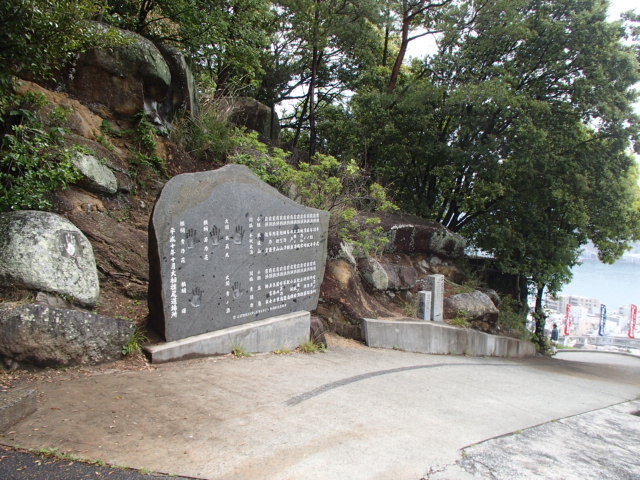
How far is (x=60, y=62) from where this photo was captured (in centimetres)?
718

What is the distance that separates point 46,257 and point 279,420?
9.47ft

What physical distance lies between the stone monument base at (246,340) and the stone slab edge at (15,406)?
4.49 feet

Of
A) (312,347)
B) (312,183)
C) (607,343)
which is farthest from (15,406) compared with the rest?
(607,343)

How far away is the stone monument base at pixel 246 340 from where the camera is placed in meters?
5.18

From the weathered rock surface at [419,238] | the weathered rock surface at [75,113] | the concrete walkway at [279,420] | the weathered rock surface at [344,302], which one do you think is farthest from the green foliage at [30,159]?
the weathered rock surface at [419,238]

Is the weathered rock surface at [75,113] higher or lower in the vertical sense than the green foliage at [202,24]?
lower

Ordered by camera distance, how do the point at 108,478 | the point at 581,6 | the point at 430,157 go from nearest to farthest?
the point at 108,478 < the point at 581,6 < the point at 430,157

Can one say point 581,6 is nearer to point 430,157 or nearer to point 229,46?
point 430,157

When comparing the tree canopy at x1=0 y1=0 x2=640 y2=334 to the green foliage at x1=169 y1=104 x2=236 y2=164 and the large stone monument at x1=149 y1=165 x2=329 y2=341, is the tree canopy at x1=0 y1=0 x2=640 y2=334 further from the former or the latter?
the large stone monument at x1=149 y1=165 x2=329 y2=341

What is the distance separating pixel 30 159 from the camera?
554cm

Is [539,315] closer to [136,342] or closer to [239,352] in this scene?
[239,352]

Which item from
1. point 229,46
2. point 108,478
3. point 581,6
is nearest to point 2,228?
point 108,478

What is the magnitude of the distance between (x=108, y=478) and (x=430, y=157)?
44.6 ft

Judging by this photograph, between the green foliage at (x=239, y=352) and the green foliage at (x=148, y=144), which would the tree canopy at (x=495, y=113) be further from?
the green foliage at (x=239, y=352)
